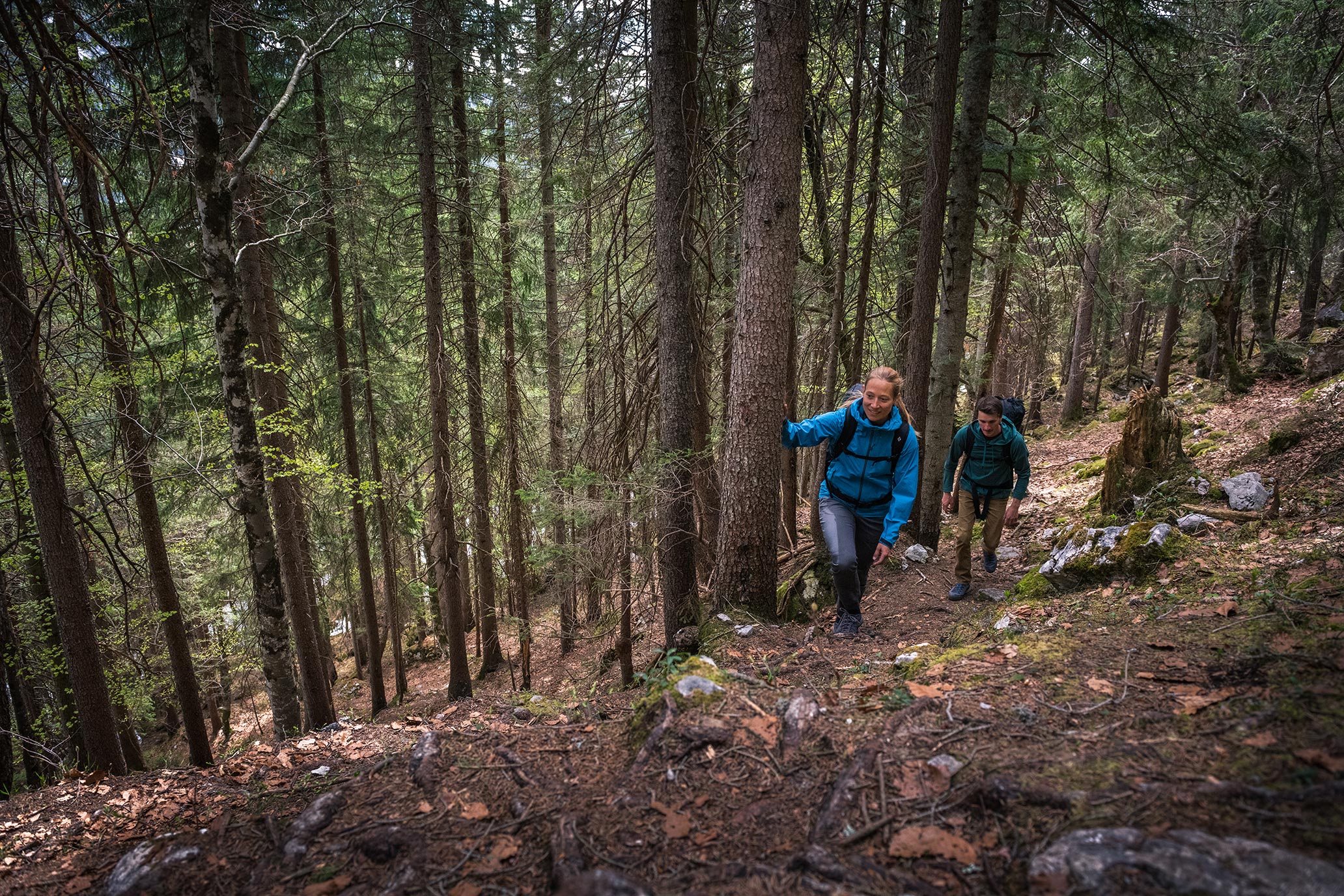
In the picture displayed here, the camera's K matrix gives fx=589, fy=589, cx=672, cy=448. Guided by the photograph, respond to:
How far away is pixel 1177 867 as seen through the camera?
178 cm

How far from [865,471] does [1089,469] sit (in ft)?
30.6

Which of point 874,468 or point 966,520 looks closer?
point 874,468

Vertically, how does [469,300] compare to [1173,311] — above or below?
above

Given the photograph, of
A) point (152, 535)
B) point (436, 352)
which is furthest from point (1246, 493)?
point (152, 535)

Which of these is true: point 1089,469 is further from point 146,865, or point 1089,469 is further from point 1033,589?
point 146,865

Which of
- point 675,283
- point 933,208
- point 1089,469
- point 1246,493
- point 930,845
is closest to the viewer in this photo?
point 930,845

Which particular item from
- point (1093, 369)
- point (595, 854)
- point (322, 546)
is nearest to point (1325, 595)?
point (595, 854)

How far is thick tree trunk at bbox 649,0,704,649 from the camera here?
5.77 metres

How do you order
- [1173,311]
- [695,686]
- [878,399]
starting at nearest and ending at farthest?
[695,686], [878,399], [1173,311]

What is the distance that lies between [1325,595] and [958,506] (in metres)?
3.34

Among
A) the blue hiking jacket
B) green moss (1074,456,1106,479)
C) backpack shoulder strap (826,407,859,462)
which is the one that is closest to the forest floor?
the blue hiking jacket

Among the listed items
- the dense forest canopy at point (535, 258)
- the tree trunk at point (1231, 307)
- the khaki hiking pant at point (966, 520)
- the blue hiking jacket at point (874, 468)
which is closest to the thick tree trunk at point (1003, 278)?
the dense forest canopy at point (535, 258)

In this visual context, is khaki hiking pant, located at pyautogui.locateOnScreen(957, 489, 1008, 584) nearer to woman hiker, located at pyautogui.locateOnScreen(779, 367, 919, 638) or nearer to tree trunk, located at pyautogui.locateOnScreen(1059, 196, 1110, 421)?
woman hiker, located at pyautogui.locateOnScreen(779, 367, 919, 638)

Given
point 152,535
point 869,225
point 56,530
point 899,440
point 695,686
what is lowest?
point 152,535
